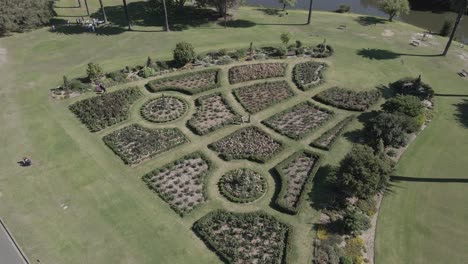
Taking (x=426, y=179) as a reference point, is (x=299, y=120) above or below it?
above

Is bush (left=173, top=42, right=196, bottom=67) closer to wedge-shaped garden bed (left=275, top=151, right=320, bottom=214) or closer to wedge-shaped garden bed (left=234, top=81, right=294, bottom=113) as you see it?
wedge-shaped garden bed (left=234, top=81, right=294, bottom=113)

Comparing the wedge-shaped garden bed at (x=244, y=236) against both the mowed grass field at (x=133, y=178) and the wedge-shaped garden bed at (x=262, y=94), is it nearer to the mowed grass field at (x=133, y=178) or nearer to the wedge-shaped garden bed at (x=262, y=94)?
the mowed grass field at (x=133, y=178)

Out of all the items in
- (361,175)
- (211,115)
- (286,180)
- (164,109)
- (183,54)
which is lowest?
(286,180)

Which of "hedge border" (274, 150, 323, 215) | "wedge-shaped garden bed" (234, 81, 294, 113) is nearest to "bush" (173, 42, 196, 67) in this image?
"wedge-shaped garden bed" (234, 81, 294, 113)

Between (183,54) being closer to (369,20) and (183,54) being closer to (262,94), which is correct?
(262,94)

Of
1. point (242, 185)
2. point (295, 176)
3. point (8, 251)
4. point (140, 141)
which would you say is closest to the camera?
point (8, 251)

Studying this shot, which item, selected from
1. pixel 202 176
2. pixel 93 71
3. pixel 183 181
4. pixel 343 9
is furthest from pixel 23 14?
pixel 343 9

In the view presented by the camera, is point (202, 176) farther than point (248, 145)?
No
